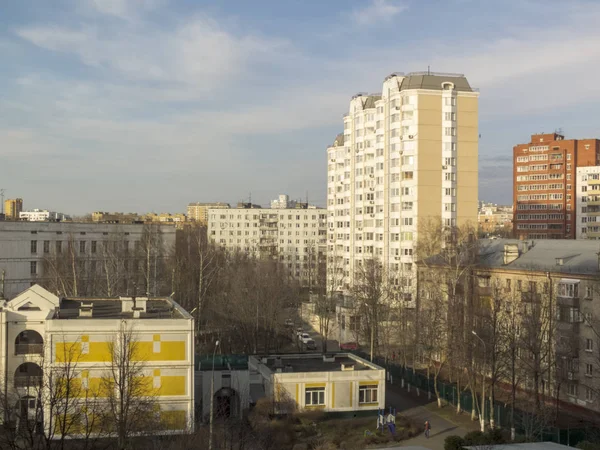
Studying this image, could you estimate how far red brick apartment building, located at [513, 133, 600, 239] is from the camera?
8075 cm

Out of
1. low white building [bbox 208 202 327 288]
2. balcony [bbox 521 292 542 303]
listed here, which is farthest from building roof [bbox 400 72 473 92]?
low white building [bbox 208 202 327 288]

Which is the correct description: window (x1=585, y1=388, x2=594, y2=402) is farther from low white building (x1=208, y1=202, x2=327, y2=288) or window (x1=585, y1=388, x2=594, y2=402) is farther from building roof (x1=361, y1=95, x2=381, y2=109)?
low white building (x1=208, y1=202, x2=327, y2=288)

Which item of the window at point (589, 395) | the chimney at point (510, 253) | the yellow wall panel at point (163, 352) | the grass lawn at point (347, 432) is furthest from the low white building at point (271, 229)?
the yellow wall panel at point (163, 352)

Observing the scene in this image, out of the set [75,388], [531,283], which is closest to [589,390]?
[531,283]

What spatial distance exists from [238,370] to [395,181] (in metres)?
26.9

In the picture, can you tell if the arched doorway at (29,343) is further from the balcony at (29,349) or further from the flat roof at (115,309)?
the flat roof at (115,309)

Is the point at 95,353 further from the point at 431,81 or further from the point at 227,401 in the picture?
the point at 431,81

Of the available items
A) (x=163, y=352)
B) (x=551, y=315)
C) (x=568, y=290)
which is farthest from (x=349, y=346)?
(x=163, y=352)

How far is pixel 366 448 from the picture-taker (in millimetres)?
23969

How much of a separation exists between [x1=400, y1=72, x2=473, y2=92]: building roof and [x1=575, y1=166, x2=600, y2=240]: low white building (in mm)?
33763

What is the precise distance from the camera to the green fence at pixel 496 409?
24109 millimetres

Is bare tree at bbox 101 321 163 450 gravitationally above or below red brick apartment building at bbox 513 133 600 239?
below

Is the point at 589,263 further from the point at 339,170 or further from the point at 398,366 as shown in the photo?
the point at 339,170

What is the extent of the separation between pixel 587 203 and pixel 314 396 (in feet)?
201
